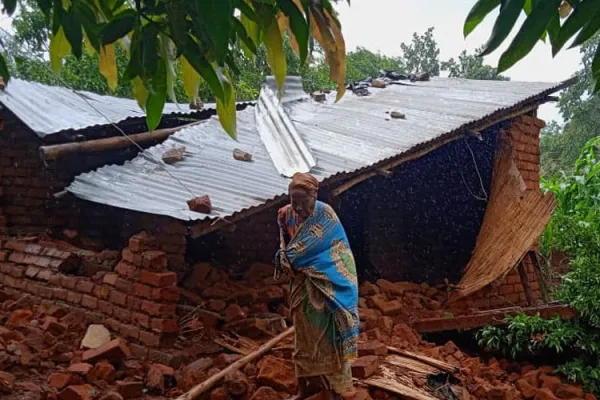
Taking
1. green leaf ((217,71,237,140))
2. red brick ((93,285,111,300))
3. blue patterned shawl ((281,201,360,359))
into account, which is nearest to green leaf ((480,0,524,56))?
green leaf ((217,71,237,140))

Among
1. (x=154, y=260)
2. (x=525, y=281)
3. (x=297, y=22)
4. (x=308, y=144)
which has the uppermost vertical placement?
(x=297, y=22)

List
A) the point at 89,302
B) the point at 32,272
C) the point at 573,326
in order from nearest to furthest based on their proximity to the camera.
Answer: the point at 89,302
the point at 573,326
the point at 32,272

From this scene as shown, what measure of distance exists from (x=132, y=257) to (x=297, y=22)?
3582mm

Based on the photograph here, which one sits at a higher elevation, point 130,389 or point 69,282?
point 69,282

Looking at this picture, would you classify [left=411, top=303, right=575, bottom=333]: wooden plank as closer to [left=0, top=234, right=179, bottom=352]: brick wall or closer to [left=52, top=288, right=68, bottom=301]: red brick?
[left=0, top=234, right=179, bottom=352]: brick wall

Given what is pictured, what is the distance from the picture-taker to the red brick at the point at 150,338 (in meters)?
4.61

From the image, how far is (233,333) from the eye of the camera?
197 inches

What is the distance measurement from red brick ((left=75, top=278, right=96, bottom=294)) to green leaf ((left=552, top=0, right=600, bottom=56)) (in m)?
4.62

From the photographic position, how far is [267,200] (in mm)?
4676

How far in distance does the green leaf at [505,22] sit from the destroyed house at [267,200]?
3.15 metres

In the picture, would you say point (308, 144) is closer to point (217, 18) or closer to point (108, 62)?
Result: point (108, 62)

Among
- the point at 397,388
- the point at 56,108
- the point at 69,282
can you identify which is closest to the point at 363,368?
the point at 397,388

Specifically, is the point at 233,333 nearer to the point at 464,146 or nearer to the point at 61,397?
the point at 61,397

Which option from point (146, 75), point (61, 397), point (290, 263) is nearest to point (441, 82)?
point (290, 263)
